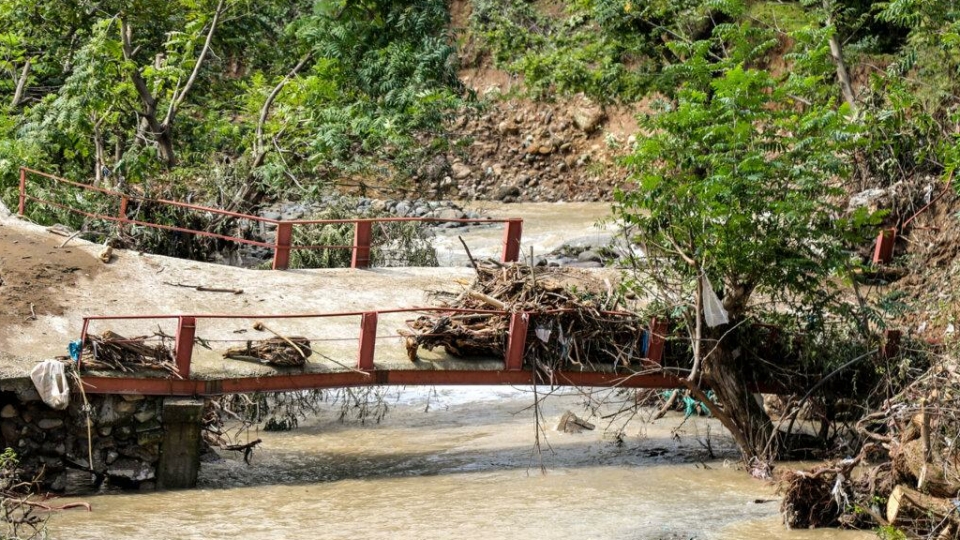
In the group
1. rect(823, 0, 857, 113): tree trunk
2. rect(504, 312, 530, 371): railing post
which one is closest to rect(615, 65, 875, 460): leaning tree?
rect(504, 312, 530, 371): railing post

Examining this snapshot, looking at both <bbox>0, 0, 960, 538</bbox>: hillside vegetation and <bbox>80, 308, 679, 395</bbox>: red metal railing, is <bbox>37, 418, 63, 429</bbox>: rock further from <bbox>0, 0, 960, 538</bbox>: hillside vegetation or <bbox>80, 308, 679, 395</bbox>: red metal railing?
<bbox>0, 0, 960, 538</bbox>: hillside vegetation

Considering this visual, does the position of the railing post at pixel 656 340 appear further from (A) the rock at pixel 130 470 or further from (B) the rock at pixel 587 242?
(B) the rock at pixel 587 242

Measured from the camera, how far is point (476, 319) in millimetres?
15648

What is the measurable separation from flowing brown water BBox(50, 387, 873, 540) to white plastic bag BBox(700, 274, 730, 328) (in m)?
1.97

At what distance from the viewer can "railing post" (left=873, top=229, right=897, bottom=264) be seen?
19969mm

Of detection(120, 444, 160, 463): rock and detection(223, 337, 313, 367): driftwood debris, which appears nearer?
detection(120, 444, 160, 463): rock

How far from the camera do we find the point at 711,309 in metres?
15.2

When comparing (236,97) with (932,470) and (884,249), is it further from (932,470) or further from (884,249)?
(932,470)

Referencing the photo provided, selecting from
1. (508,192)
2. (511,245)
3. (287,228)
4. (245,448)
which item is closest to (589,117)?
(508,192)

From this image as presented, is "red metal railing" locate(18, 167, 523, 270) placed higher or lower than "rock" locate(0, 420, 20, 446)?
higher

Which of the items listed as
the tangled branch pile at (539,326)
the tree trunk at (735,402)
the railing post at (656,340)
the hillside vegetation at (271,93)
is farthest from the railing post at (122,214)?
the tree trunk at (735,402)

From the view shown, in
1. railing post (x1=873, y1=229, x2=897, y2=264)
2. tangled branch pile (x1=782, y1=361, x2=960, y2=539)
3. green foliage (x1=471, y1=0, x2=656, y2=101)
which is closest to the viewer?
tangled branch pile (x1=782, y1=361, x2=960, y2=539)

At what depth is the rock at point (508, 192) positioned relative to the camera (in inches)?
1464

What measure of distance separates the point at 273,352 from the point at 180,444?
4.90 feet
